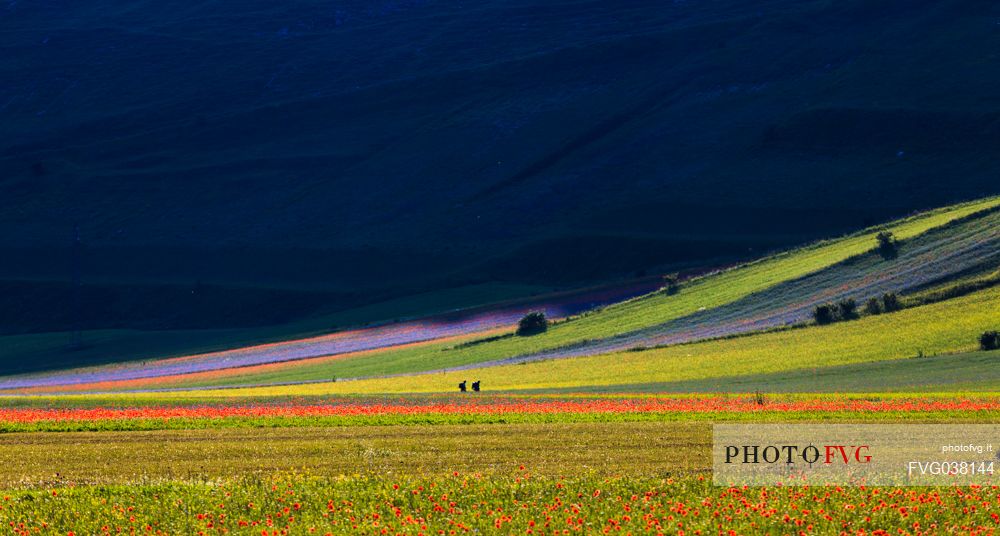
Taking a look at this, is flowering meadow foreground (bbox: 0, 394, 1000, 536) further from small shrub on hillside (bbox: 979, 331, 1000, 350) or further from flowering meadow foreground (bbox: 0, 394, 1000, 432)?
small shrub on hillside (bbox: 979, 331, 1000, 350)

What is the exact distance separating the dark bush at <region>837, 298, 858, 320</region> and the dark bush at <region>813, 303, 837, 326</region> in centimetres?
35

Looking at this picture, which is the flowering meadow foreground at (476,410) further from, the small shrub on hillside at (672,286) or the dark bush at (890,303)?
the small shrub on hillside at (672,286)

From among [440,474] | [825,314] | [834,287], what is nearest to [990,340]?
[825,314]

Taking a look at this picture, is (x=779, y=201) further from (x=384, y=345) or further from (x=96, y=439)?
(x=96, y=439)

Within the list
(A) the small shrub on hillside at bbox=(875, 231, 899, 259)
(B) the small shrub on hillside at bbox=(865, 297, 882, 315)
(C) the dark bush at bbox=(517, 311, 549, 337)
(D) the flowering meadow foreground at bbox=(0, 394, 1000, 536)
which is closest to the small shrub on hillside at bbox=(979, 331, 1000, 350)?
(B) the small shrub on hillside at bbox=(865, 297, 882, 315)

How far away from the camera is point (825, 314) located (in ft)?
224

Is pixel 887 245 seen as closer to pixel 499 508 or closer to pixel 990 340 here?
pixel 990 340

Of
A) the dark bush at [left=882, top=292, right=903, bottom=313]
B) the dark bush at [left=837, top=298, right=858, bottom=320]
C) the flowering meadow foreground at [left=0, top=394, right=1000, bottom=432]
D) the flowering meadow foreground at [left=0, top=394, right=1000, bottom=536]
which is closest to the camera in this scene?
the flowering meadow foreground at [left=0, top=394, right=1000, bottom=536]

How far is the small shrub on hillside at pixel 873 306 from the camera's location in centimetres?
6781

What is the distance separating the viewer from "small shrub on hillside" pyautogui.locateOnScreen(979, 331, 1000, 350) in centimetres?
5434

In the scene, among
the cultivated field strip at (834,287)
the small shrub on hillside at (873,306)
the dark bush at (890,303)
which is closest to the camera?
the dark bush at (890,303)

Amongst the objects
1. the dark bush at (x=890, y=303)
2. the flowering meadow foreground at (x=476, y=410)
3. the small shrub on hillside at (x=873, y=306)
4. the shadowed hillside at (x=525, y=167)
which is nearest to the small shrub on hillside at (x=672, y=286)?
the shadowed hillside at (x=525, y=167)

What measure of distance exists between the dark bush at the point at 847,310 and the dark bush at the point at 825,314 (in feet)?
1.16

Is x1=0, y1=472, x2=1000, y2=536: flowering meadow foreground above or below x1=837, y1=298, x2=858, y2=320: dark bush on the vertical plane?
below
